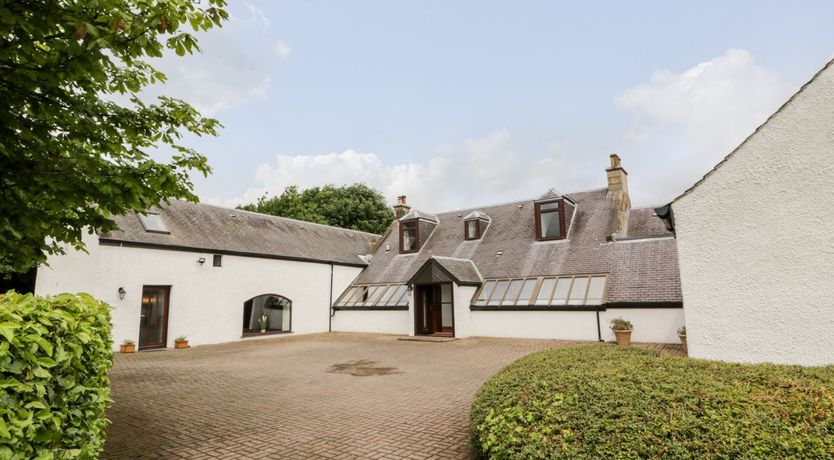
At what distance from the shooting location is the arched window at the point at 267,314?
21469 mm

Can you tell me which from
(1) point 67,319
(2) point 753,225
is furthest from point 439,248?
(1) point 67,319

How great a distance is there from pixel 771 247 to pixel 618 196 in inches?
472

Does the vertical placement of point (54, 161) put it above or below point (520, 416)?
above

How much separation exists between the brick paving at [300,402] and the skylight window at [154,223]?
16.4ft

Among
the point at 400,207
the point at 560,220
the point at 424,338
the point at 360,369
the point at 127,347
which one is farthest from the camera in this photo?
the point at 400,207

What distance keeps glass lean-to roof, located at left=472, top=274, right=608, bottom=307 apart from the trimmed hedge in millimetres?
11942

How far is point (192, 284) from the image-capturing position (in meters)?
18.0

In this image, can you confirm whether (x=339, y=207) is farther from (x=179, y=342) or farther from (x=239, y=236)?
(x=179, y=342)

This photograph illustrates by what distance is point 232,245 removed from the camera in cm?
1992

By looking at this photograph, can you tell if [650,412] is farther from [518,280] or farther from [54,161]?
[518,280]

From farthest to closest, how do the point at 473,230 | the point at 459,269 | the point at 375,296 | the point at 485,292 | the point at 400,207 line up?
the point at 400,207
the point at 473,230
the point at 375,296
the point at 459,269
the point at 485,292

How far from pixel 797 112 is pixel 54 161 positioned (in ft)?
43.2

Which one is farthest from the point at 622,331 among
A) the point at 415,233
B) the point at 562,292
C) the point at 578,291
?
the point at 415,233

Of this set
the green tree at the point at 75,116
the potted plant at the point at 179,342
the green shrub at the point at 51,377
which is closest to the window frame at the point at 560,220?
the potted plant at the point at 179,342
